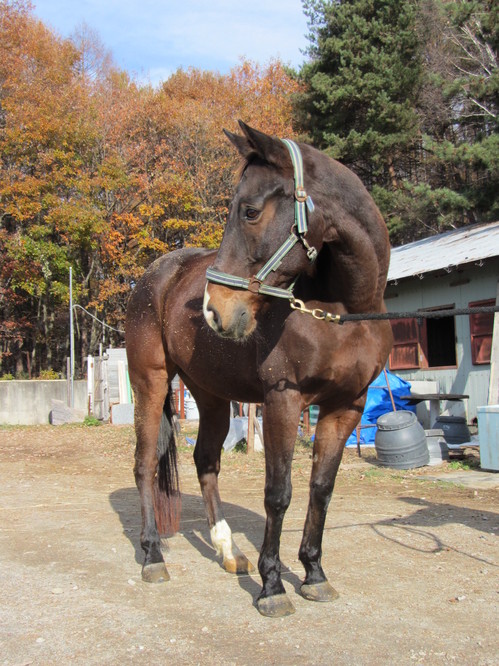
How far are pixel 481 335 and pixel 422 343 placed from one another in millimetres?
1983

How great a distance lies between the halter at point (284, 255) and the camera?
2.82m

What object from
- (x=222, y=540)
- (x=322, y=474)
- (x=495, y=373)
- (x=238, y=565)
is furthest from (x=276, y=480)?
(x=495, y=373)

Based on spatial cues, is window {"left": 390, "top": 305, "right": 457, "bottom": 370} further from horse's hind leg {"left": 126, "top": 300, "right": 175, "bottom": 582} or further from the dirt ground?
horse's hind leg {"left": 126, "top": 300, "right": 175, "bottom": 582}

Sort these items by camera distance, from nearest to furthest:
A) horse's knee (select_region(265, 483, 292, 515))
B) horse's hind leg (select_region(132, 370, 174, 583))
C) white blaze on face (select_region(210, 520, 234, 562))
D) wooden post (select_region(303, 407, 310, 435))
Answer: horse's knee (select_region(265, 483, 292, 515))
white blaze on face (select_region(210, 520, 234, 562))
horse's hind leg (select_region(132, 370, 174, 583))
wooden post (select_region(303, 407, 310, 435))

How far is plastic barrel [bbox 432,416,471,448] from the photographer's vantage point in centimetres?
1047

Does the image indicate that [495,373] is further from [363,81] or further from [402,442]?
[363,81]

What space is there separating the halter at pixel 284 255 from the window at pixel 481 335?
32.2 ft

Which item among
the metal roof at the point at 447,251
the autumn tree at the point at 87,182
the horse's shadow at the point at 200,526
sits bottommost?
the horse's shadow at the point at 200,526

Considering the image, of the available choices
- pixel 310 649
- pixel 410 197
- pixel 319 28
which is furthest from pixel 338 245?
pixel 319 28

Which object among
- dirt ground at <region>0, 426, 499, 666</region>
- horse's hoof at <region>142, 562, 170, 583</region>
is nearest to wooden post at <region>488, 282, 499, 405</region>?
dirt ground at <region>0, 426, 499, 666</region>

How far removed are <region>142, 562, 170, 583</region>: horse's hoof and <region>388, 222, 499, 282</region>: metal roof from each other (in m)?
9.04

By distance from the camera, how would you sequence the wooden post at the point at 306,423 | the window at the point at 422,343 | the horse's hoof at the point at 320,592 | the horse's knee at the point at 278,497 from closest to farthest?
the horse's knee at the point at 278,497
the horse's hoof at the point at 320,592
the wooden post at the point at 306,423
the window at the point at 422,343

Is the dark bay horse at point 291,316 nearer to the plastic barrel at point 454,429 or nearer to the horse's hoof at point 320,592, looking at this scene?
the horse's hoof at point 320,592

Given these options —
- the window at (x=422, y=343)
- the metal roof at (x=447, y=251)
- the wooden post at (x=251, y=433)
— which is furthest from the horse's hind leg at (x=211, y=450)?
the window at (x=422, y=343)
